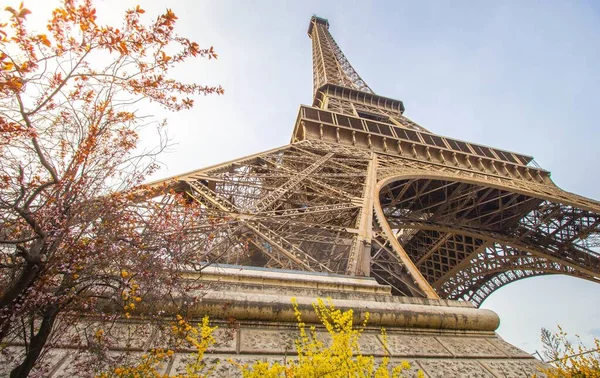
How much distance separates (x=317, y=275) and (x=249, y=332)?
207cm

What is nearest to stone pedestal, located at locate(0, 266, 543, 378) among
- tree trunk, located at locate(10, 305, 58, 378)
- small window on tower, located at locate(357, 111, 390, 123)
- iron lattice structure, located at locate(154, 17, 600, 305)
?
tree trunk, located at locate(10, 305, 58, 378)

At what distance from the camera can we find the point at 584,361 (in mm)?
5309

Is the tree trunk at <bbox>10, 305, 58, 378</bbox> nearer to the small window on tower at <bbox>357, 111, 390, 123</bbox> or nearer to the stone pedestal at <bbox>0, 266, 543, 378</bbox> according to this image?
the stone pedestal at <bbox>0, 266, 543, 378</bbox>

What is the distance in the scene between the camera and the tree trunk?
2.24 meters

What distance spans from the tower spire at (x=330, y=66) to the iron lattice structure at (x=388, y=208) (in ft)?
15.7

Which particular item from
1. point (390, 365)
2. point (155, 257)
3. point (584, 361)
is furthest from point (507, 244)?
point (155, 257)

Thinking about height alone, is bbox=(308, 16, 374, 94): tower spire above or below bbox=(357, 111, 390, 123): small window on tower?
above

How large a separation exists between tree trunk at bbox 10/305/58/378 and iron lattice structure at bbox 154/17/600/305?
9.74 ft

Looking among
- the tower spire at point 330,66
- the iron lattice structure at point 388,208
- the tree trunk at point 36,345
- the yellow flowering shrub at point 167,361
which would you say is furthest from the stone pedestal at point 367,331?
the tower spire at point 330,66

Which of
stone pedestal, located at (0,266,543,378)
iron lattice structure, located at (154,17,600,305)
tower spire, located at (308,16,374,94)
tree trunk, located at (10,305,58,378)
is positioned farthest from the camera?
tower spire, located at (308,16,374,94)

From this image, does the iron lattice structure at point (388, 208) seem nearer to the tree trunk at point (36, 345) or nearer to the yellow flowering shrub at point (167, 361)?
the yellow flowering shrub at point (167, 361)

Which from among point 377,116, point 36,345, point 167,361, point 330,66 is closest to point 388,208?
point 377,116

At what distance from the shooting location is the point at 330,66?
133 feet

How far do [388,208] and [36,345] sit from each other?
1728 centimetres
